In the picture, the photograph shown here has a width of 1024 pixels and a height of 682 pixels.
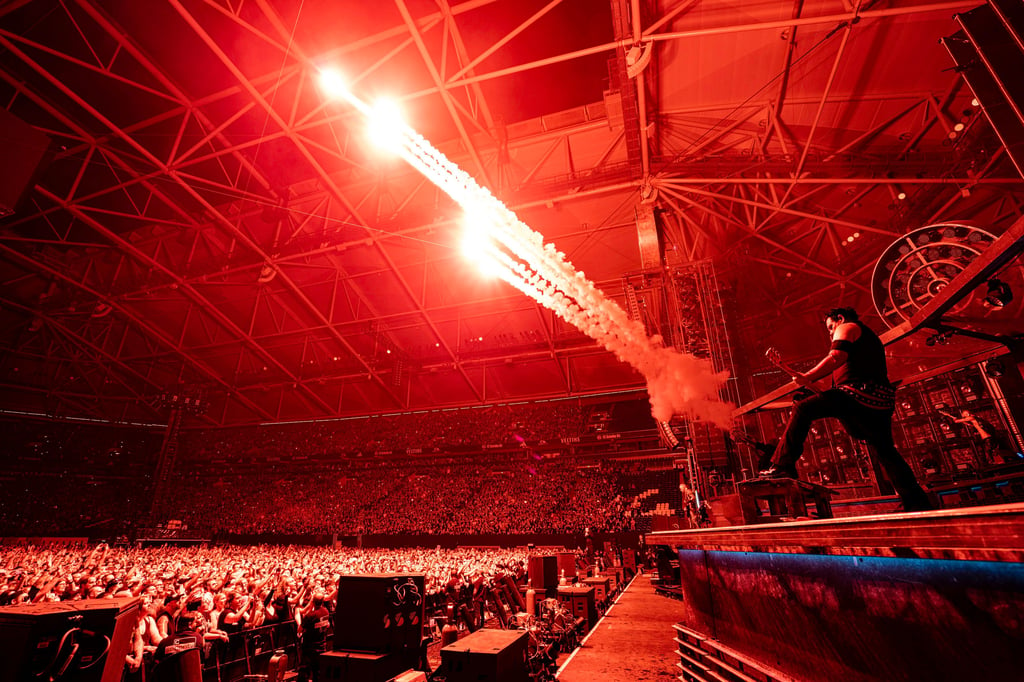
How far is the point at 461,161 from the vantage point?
1468cm

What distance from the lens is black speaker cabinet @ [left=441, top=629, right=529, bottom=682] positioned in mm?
3447

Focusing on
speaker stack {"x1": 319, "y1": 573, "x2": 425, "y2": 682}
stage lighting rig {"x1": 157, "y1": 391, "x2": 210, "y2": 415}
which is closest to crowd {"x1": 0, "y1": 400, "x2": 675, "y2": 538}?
stage lighting rig {"x1": 157, "y1": 391, "x2": 210, "y2": 415}

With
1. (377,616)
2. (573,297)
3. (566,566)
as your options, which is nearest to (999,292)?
(377,616)

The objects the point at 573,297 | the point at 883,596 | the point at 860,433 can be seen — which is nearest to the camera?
the point at 883,596

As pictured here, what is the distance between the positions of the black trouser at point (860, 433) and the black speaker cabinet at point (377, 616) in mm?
3548

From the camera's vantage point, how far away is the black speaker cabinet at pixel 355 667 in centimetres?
377

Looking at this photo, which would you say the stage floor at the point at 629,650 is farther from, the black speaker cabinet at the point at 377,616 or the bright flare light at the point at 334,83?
the bright flare light at the point at 334,83

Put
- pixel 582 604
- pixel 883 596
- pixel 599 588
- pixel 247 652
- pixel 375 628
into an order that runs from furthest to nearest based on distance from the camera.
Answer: pixel 599 588, pixel 582 604, pixel 247 652, pixel 375 628, pixel 883 596

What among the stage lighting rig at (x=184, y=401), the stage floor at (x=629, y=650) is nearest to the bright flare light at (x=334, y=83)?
the stage floor at (x=629, y=650)

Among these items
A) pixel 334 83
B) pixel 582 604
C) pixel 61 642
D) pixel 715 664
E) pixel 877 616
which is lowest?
pixel 582 604

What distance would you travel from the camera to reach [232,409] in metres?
30.2

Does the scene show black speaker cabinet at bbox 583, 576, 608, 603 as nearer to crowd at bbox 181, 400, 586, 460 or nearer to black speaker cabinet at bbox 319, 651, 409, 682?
black speaker cabinet at bbox 319, 651, 409, 682

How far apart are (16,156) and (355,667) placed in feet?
49.3

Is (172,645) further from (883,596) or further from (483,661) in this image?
(883,596)
